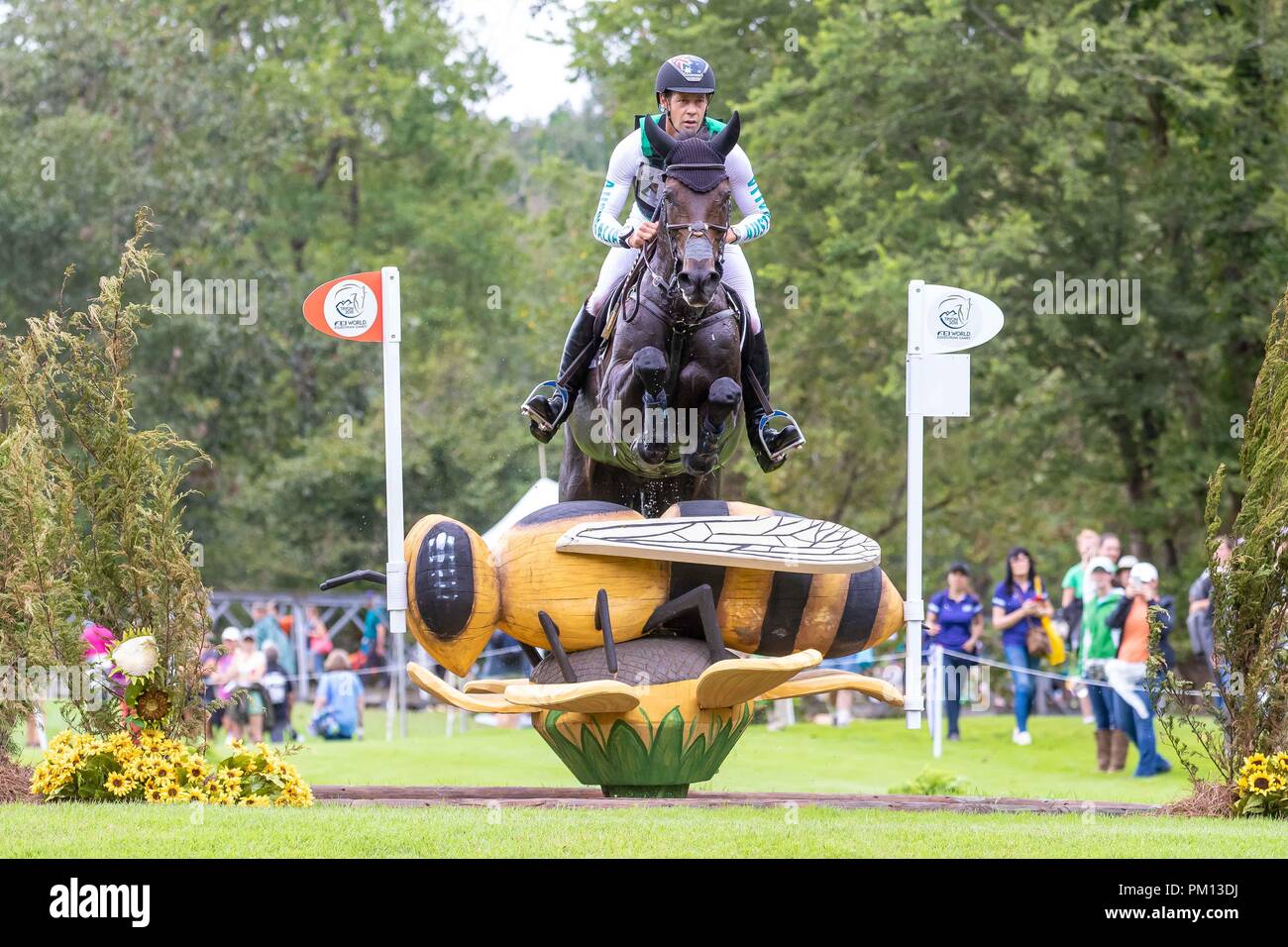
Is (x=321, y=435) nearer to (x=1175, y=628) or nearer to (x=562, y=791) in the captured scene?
(x=1175, y=628)

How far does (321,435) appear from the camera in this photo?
3416 centimetres

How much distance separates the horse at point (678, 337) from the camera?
9.04 m

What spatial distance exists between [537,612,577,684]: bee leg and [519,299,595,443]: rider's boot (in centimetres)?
127

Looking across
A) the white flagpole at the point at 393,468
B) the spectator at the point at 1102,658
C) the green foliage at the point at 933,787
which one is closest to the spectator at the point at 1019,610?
the spectator at the point at 1102,658

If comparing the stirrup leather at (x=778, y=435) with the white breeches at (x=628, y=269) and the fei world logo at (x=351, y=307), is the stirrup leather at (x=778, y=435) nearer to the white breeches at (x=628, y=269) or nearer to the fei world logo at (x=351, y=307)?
the white breeches at (x=628, y=269)

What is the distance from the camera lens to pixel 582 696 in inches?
371

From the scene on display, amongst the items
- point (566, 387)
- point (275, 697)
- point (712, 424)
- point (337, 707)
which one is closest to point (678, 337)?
point (712, 424)

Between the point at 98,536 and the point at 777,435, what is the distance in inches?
154

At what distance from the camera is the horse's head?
886 cm

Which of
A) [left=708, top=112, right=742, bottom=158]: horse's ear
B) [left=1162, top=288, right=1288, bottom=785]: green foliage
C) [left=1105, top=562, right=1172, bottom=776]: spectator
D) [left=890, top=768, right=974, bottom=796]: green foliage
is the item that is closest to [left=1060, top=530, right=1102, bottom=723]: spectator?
[left=1105, top=562, right=1172, bottom=776]: spectator

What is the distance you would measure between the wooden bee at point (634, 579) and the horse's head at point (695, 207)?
4.74 ft
